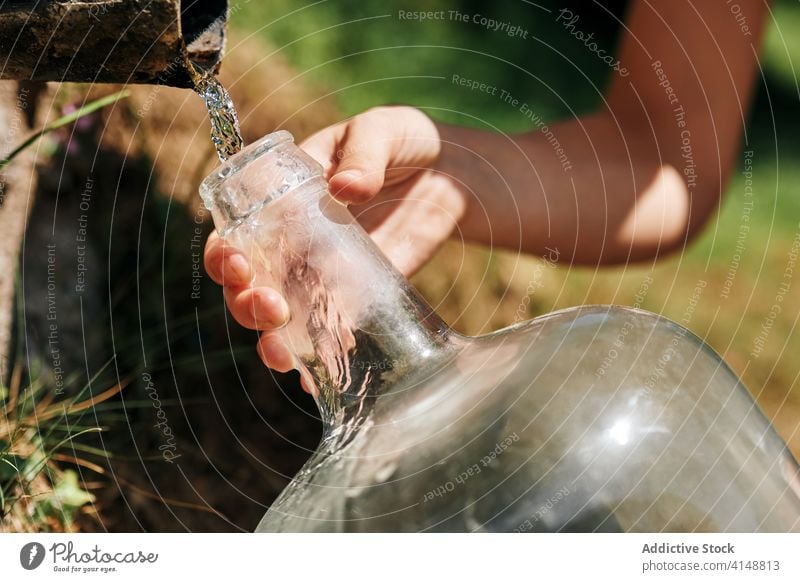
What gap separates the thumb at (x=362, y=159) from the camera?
0.54m

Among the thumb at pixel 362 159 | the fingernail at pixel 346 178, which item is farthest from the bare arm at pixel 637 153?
the fingernail at pixel 346 178

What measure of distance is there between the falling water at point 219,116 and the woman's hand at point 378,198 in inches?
2.6

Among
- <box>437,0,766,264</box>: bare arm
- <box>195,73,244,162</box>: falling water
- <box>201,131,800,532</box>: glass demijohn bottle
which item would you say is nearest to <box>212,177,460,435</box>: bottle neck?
<box>201,131,800,532</box>: glass demijohn bottle

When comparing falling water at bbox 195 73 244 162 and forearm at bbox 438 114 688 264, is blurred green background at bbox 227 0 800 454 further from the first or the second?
falling water at bbox 195 73 244 162

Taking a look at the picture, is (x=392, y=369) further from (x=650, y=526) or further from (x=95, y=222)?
(x=95, y=222)

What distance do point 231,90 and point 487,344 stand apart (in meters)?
0.46

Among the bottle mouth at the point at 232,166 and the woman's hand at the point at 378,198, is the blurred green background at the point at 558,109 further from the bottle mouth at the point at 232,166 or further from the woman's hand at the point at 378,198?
the bottle mouth at the point at 232,166

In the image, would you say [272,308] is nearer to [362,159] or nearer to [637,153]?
[362,159]

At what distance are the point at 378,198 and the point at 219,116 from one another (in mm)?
216

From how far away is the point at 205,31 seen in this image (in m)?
0.50

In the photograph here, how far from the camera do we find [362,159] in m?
0.57

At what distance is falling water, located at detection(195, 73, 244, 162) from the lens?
20.6 inches

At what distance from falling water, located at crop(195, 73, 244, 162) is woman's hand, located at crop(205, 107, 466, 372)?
65 mm

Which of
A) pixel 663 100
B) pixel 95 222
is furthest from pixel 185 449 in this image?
pixel 663 100
